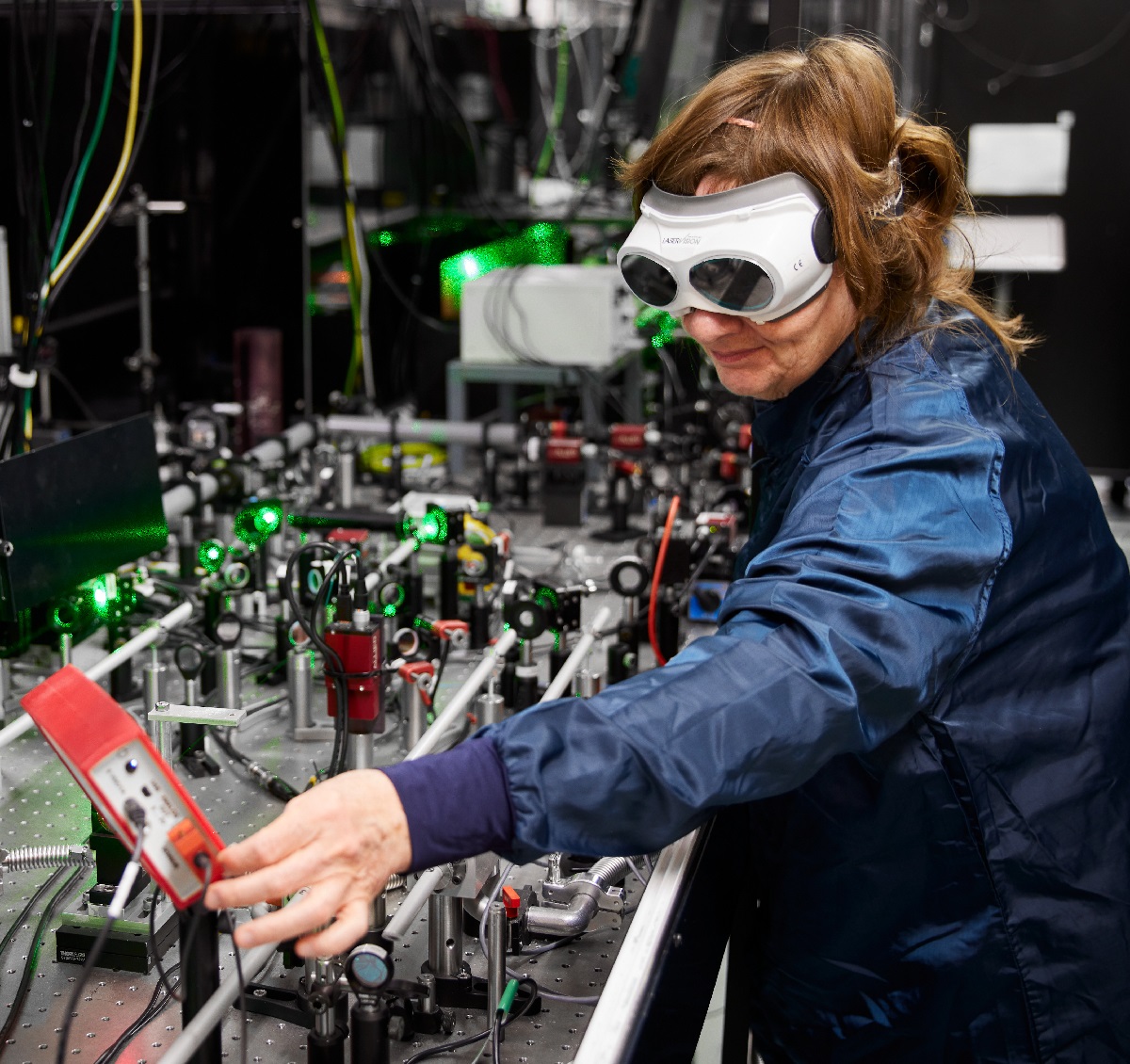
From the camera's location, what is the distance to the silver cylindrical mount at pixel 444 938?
4.24 feet

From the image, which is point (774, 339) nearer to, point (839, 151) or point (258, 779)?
point (839, 151)

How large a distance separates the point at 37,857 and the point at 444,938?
1.40ft

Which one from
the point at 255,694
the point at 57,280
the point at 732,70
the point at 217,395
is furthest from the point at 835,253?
the point at 217,395

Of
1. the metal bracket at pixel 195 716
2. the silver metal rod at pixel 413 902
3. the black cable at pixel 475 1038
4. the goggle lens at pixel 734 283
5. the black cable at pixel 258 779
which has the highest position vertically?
the goggle lens at pixel 734 283

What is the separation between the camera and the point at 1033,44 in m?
5.38

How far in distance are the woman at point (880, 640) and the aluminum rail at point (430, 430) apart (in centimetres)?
207

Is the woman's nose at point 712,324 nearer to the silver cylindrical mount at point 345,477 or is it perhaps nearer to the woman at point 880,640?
the woman at point 880,640

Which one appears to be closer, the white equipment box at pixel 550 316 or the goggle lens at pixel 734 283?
the goggle lens at pixel 734 283

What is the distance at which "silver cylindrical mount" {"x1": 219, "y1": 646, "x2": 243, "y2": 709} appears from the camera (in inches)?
76.7

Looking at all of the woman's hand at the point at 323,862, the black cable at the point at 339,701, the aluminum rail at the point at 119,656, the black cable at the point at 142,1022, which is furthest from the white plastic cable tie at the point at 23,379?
the woman's hand at the point at 323,862

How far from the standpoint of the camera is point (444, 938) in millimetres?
1296

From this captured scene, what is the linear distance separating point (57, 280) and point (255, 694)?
82 centimetres

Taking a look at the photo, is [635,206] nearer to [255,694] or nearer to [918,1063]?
[918,1063]

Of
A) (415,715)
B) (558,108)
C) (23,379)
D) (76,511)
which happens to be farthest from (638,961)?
(558,108)
